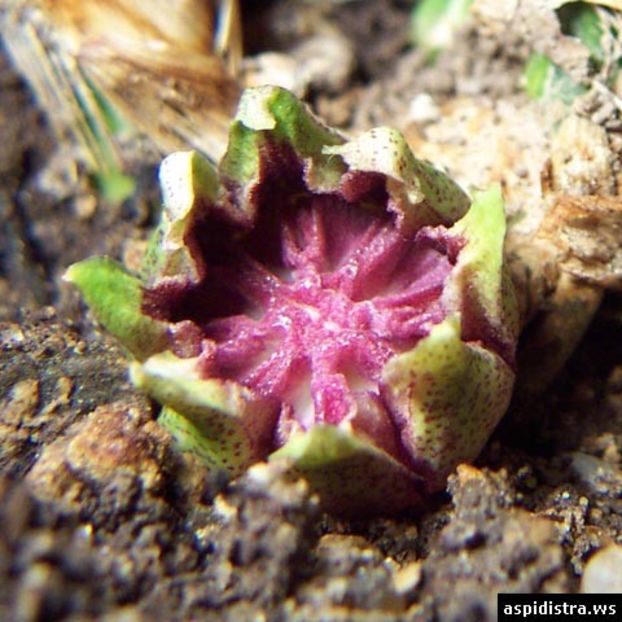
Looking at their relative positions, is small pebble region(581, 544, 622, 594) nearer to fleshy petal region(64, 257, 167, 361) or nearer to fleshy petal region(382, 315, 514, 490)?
fleshy petal region(382, 315, 514, 490)

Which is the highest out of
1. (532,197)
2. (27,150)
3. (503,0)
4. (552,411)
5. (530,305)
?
(503,0)

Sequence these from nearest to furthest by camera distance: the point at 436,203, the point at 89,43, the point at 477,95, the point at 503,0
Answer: the point at 436,203 < the point at 503,0 < the point at 89,43 < the point at 477,95

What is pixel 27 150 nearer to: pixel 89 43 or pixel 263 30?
pixel 89 43

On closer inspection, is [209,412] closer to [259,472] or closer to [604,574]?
[259,472]

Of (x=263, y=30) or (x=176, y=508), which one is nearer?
(x=176, y=508)

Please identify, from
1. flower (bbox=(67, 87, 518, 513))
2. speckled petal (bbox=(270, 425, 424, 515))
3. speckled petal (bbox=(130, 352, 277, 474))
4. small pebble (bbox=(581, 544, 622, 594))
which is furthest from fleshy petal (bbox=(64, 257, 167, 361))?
small pebble (bbox=(581, 544, 622, 594))

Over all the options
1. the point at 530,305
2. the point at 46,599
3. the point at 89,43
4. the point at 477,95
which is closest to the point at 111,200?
the point at 89,43

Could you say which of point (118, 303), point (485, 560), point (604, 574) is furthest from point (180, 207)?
point (604, 574)

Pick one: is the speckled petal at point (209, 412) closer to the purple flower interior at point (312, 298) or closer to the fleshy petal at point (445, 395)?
the purple flower interior at point (312, 298)
